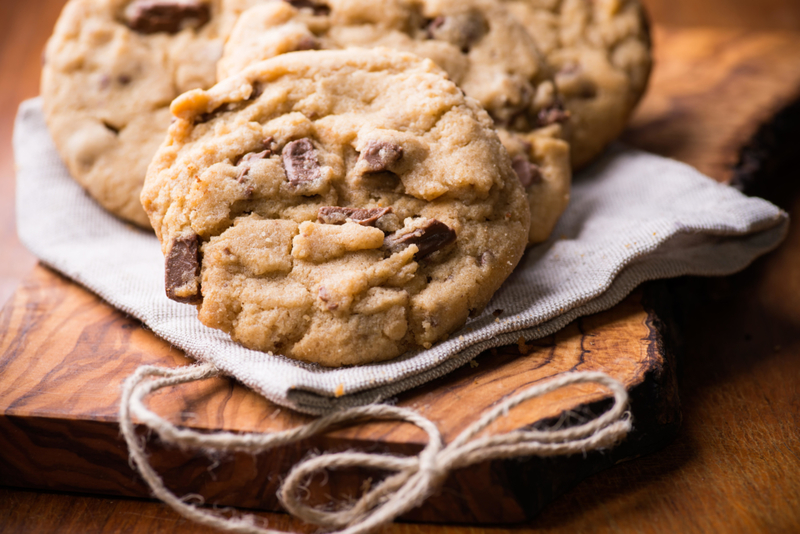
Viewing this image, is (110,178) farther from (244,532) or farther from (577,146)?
(577,146)

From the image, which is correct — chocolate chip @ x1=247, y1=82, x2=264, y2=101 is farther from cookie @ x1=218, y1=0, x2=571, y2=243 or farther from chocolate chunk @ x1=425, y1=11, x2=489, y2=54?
chocolate chunk @ x1=425, y1=11, x2=489, y2=54

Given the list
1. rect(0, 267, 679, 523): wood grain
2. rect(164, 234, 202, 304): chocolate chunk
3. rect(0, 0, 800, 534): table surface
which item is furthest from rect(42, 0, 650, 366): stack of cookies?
rect(0, 0, 800, 534): table surface

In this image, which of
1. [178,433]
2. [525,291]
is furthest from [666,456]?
[178,433]

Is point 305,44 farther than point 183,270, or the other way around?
point 305,44

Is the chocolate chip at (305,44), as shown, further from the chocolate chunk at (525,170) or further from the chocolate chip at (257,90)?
the chocolate chunk at (525,170)

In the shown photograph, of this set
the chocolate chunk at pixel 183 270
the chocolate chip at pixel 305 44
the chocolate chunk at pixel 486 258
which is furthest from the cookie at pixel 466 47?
the chocolate chunk at pixel 183 270

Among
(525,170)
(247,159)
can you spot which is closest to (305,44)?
(247,159)

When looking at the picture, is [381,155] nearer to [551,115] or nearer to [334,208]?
[334,208]
